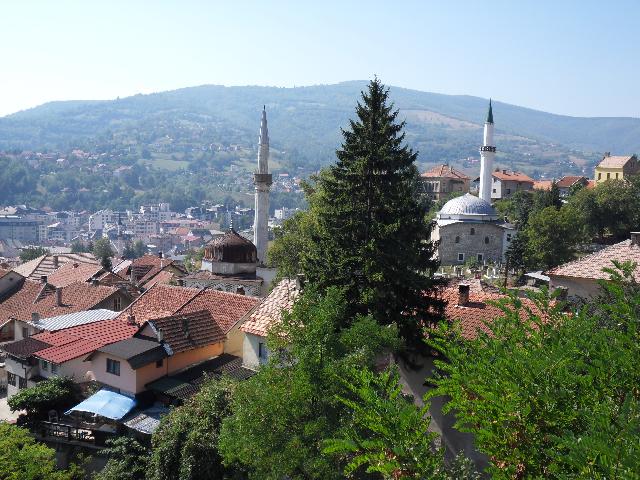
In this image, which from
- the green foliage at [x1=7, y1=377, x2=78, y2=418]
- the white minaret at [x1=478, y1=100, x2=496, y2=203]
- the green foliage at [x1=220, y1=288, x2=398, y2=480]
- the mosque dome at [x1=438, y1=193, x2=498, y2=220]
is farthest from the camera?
the white minaret at [x1=478, y1=100, x2=496, y2=203]

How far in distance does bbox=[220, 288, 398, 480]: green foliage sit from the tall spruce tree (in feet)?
12.7

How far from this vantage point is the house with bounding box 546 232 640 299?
22.6 meters

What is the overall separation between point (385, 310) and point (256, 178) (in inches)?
1411

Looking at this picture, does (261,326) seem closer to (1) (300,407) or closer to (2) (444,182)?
(1) (300,407)

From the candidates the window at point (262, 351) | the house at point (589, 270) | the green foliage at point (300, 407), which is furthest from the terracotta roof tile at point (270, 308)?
the house at point (589, 270)

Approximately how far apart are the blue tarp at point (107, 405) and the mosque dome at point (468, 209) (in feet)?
139

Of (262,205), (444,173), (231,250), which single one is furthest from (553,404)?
(444,173)

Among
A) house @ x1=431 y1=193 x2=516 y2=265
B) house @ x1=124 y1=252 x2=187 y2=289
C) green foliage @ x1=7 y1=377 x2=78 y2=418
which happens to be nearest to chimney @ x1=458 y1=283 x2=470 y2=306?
green foliage @ x1=7 y1=377 x2=78 y2=418

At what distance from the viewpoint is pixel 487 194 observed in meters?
69.8

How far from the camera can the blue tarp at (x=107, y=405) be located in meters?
19.7

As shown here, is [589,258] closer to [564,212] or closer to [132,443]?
[132,443]

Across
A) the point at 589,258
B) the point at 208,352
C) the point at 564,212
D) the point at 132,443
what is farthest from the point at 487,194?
the point at 132,443

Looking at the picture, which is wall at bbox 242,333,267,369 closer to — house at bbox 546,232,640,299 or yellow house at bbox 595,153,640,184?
house at bbox 546,232,640,299

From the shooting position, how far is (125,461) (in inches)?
699
